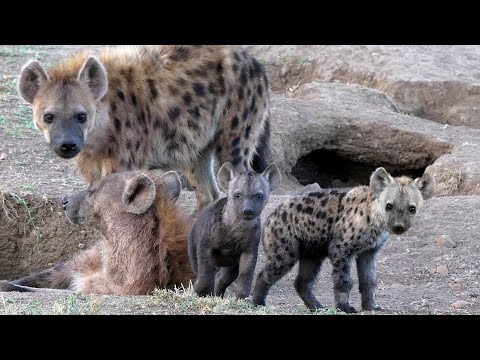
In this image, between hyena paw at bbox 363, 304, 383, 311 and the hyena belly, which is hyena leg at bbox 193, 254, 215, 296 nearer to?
hyena paw at bbox 363, 304, 383, 311

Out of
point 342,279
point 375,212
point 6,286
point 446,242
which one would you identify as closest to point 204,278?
point 342,279

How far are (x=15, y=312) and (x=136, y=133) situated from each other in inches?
90.9

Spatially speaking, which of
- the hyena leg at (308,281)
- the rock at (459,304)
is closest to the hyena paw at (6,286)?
the hyena leg at (308,281)

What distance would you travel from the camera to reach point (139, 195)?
606 cm

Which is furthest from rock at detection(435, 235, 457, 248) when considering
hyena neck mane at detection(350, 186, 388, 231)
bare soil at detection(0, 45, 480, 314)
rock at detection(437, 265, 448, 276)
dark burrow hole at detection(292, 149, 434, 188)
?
dark burrow hole at detection(292, 149, 434, 188)

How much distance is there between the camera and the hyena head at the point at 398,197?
5406 mm

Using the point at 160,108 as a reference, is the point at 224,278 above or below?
below

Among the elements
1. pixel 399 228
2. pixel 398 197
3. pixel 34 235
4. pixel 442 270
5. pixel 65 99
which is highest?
pixel 65 99

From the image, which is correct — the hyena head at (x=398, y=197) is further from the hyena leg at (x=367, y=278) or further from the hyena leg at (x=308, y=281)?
the hyena leg at (x=308, y=281)

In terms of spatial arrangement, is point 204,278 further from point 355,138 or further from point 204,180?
point 355,138

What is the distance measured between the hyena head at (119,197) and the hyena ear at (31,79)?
0.74 m

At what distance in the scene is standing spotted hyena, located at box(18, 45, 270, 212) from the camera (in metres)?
6.58

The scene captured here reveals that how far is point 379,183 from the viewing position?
5.53m

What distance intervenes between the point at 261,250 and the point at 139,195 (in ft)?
3.80
